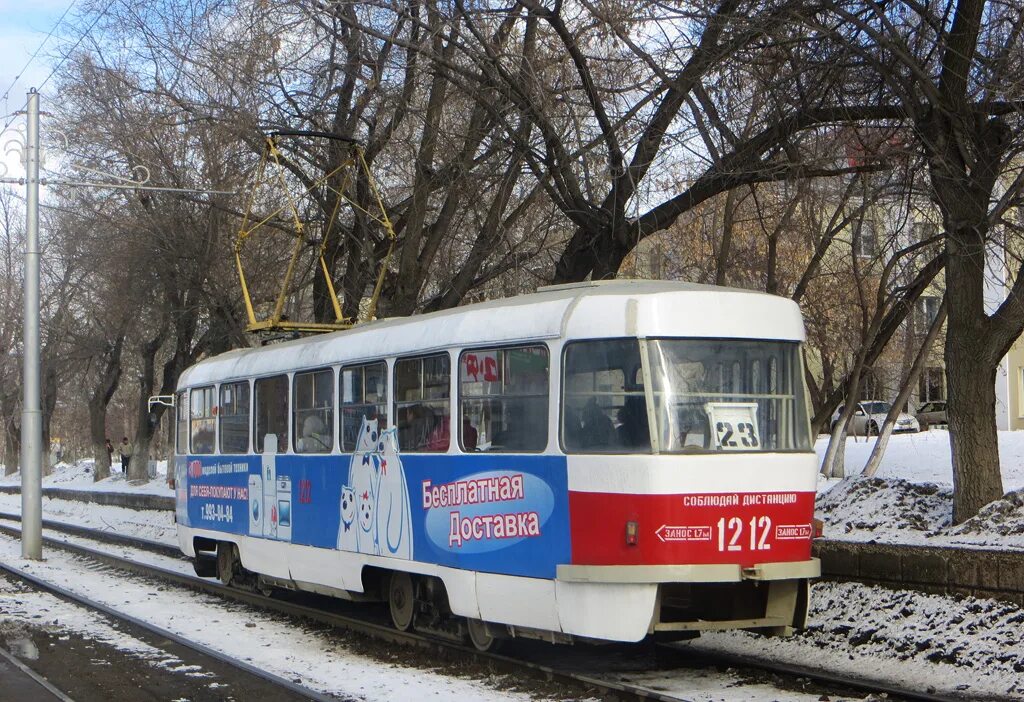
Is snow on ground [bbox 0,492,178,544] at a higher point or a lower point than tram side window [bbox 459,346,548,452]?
lower

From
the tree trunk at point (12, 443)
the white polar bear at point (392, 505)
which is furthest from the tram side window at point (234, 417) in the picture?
the tree trunk at point (12, 443)

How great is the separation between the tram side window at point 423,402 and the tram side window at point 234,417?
402cm

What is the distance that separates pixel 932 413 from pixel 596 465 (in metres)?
41.8

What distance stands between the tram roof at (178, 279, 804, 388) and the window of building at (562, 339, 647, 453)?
122 millimetres

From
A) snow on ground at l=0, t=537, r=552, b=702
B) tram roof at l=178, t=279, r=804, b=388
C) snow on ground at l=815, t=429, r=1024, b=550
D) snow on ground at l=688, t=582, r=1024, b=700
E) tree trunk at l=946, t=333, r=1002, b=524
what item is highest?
tram roof at l=178, t=279, r=804, b=388

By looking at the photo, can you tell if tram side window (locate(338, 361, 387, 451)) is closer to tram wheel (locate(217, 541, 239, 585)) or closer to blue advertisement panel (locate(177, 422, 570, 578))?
blue advertisement panel (locate(177, 422, 570, 578))

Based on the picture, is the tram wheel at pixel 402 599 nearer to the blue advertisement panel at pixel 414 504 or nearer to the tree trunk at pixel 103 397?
the blue advertisement panel at pixel 414 504

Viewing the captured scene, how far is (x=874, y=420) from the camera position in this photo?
4416cm

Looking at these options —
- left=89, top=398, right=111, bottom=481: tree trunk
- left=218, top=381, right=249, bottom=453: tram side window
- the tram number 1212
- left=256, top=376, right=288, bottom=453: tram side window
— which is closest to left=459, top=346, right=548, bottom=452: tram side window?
the tram number 1212

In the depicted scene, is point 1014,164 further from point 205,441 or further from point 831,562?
point 205,441

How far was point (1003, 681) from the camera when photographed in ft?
28.8

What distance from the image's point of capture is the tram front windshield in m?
8.80

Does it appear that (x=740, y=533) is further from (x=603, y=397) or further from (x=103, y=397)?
(x=103, y=397)

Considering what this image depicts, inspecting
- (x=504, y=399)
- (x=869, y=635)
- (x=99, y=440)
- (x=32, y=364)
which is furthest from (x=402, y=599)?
(x=99, y=440)
